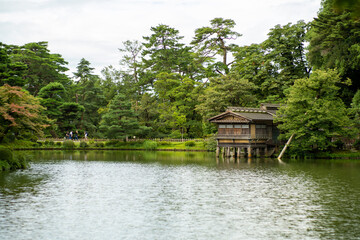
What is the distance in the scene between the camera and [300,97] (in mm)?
45250

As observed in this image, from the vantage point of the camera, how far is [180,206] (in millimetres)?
18750

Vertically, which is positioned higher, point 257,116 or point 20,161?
point 257,116

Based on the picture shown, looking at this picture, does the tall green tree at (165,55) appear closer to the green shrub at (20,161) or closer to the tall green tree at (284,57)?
the tall green tree at (284,57)

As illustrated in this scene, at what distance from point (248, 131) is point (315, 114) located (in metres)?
8.33

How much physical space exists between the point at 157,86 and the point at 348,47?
134ft

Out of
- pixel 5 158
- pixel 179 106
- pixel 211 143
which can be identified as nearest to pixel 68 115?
pixel 179 106

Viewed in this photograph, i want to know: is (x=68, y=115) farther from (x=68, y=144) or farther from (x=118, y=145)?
→ (x=118, y=145)

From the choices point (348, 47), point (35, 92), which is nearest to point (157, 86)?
point (35, 92)

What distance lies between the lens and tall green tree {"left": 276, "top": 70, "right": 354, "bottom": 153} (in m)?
43.8

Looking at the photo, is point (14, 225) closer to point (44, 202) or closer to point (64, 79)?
point (44, 202)

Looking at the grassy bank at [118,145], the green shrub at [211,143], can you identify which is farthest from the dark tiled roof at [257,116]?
the grassy bank at [118,145]

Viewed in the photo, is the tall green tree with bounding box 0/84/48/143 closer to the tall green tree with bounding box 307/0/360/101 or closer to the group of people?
the tall green tree with bounding box 307/0/360/101

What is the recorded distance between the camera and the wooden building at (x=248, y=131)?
4803cm

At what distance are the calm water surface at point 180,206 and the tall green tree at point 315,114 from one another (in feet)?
45.4
